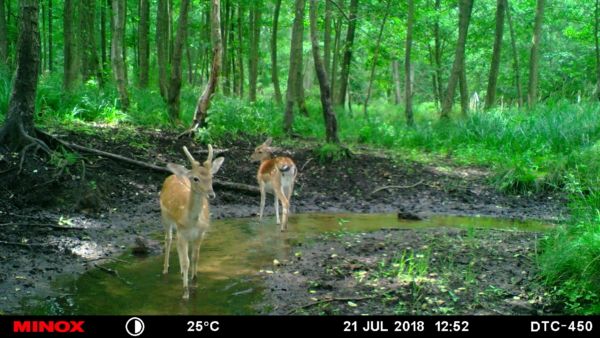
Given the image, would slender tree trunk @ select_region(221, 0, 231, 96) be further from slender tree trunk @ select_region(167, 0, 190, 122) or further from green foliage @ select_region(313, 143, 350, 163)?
green foliage @ select_region(313, 143, 350, 163)

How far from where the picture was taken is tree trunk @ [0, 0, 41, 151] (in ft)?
32.6

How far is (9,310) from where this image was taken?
19.3 feet

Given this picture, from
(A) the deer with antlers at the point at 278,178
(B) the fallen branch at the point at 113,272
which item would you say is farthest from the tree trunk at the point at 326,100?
(B) the fallen branch at the point at 113,272

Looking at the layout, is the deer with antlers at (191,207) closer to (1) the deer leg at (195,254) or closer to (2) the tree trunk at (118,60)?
(1) the deer leg at (195,254)

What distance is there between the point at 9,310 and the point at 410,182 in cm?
969

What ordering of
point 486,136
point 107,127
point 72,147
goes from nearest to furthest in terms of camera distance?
point 72,147 < point 107,127 < point 486,136

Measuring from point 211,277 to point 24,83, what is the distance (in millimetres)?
5335

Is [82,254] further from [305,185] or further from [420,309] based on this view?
[305,185]

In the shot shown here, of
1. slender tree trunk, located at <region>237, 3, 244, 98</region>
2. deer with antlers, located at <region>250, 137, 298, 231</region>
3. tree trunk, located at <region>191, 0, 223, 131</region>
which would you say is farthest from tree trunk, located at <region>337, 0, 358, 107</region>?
deer with antlers, located at <region>250, 137, 298, 231</region>

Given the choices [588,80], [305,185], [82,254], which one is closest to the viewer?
[82,254]

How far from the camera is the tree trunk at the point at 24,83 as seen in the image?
995 cm
